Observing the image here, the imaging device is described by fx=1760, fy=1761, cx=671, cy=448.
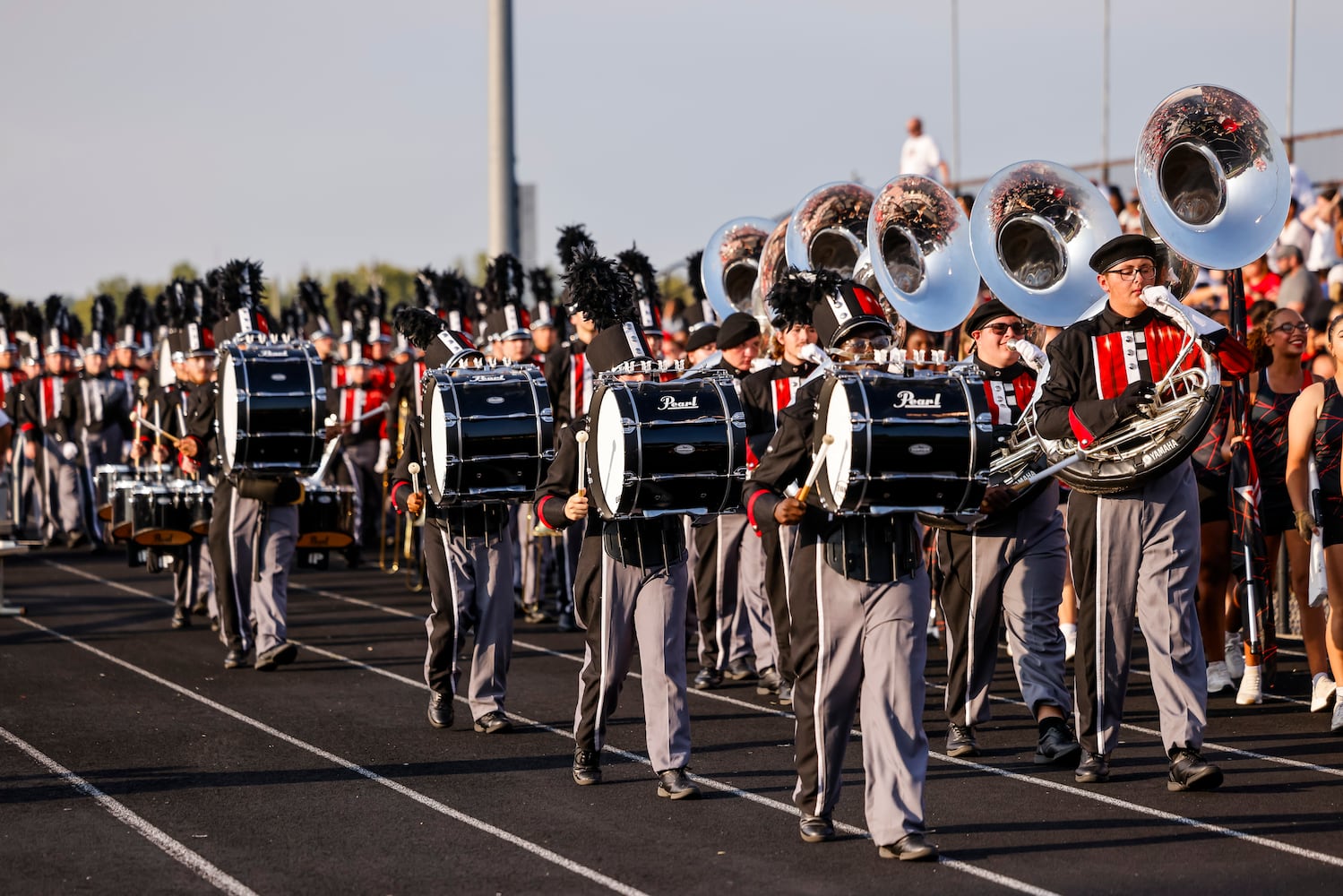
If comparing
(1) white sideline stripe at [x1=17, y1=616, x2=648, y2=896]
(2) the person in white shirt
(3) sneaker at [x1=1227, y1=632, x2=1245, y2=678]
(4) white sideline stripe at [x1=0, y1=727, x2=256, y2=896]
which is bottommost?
(4) white sideline stripe at [x1=0, y1=727, x2=256, y2=896]

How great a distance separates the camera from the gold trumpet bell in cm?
776

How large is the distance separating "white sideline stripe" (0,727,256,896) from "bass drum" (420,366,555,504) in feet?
7.19

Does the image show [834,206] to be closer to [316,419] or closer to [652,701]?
[316,419]

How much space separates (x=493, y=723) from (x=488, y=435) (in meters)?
1.53

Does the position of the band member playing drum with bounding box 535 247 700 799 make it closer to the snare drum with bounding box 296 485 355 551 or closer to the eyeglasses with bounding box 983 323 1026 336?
the eyeglasses with bounding box 983 323 1026 336

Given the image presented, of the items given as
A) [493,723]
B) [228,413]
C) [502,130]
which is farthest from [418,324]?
[502,130]

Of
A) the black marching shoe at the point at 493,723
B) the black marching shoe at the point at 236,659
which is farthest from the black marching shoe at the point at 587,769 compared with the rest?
the black marching shoe at the point at 236,659

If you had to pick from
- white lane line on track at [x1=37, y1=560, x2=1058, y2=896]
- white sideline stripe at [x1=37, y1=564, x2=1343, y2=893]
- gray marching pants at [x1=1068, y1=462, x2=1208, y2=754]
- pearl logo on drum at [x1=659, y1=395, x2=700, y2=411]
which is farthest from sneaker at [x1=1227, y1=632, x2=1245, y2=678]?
pearl logo on drum at [x1=659, y1=395, x2=700, y2=411]

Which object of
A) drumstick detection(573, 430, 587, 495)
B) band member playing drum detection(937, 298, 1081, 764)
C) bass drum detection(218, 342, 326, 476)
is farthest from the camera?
bass drum detection(218, 342, 326, 476)

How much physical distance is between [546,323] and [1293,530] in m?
7.23

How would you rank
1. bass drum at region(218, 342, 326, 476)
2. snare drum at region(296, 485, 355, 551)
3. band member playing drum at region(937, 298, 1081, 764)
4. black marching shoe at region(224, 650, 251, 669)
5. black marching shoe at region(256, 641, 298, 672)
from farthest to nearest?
snare drum at region(296, 485, 355, 551)
black marching shoe at region(224, 650, 251, 669)
black marching shoe at region(256, 641, 298, 672)
bass drum at region(218, 342, 326, 476)
band member playing drum at region(937, 298, 1081, 764)

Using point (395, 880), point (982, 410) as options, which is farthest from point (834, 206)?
point (395, 880)

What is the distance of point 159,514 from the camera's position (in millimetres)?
12578

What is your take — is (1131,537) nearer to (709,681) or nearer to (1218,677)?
(1218,677)
